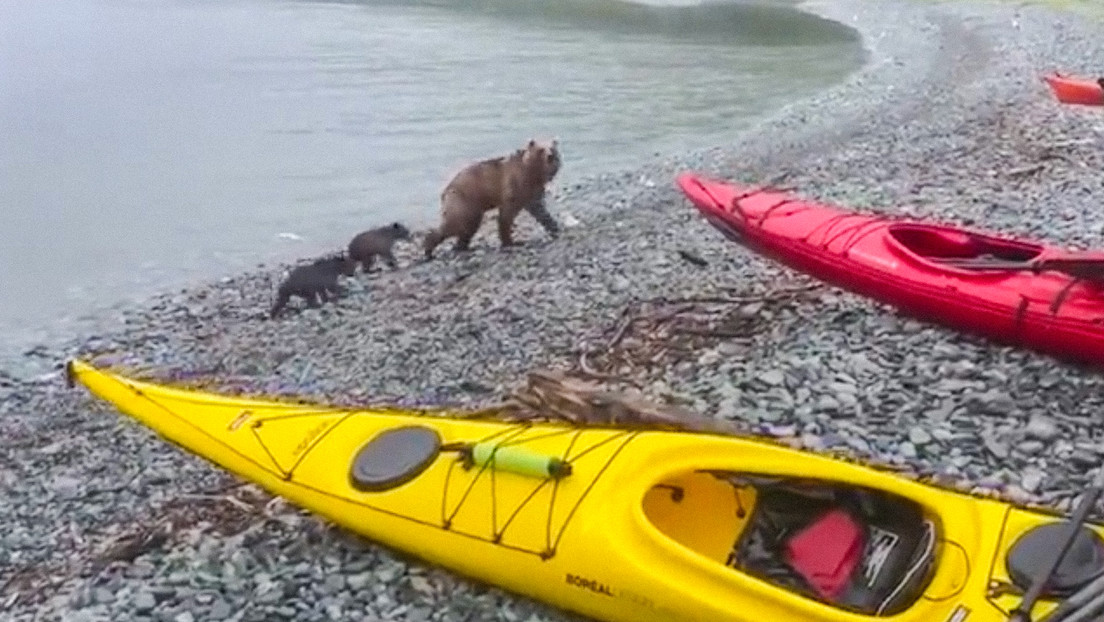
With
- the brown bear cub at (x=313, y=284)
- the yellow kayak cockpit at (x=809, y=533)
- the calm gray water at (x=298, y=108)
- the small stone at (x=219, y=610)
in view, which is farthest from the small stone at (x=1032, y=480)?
the calm gray water at (x=298, y=108)

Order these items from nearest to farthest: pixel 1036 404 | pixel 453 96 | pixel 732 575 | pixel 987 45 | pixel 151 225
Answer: pixel 732 575
pixel 1036 404
pixel 151 225
pixel 453 96
pixel 987 45

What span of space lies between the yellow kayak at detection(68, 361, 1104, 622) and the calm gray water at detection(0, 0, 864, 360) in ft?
22.7

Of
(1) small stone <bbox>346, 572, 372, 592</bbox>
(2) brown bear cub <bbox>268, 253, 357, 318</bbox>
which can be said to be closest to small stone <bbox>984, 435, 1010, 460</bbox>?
(1) small stone <bbox>346, 572, 372, 592</bbox>

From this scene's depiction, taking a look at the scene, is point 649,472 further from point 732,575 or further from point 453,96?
point 453,96

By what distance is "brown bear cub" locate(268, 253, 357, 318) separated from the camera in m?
→ 11.0

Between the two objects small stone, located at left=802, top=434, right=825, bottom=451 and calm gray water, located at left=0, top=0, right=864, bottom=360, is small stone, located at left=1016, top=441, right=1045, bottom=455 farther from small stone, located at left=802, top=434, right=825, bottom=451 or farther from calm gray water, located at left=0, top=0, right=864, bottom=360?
calm gray water, located at left=0, top=0, right=864, bottom=360

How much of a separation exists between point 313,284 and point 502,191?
1698 mm

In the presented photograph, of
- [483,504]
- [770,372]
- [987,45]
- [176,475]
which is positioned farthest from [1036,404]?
[987,45]

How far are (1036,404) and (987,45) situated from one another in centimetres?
1926

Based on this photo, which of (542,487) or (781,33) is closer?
(542,487)

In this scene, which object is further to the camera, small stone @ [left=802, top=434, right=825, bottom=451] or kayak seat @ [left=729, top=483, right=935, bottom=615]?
small stone @ [left=802, top=434, right=825, bottom=451]

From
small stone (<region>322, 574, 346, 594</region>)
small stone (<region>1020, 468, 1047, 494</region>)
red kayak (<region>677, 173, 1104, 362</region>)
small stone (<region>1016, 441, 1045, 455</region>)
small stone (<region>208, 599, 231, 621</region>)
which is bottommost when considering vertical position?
small stone (<region>208, 599, 231, 621</region>)

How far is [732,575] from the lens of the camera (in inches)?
174

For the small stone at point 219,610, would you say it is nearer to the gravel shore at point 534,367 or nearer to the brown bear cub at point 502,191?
the gravel shore at point 534,367
